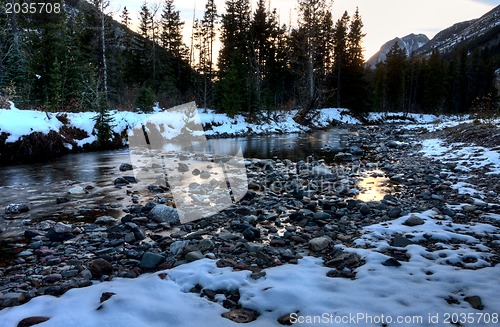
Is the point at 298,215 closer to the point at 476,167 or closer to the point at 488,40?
the point at 476,167

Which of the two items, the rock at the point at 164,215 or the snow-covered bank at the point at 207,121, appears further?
the snow-covered bank at the point at 207,121

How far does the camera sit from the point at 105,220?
5020 mm

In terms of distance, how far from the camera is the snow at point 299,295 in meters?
2.39

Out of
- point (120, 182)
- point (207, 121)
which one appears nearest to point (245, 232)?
point (120, 182)

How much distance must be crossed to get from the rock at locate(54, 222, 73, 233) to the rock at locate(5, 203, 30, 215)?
148 cm

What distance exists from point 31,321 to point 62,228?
244 centimetres

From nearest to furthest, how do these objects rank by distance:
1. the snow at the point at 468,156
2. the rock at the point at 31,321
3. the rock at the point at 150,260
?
the rock at the point at 31,321 → the rock at the point at 150,260 → the snow at the point at 468,156

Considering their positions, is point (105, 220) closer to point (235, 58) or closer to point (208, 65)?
point (235, 58)

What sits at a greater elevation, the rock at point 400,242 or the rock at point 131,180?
the rock at point 131,180

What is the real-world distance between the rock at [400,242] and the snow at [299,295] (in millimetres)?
279

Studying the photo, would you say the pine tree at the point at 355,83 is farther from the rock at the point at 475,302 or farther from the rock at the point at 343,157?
the rock at the point at 475,302

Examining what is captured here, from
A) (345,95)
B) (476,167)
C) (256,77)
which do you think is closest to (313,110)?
(256,77)

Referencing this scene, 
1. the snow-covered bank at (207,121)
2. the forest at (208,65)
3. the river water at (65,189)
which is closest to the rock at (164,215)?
the river water at (65,189)

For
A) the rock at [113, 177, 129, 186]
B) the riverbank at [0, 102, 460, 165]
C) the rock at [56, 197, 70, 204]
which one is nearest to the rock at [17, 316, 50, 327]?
the rock at [56, 197, 70, 204]
